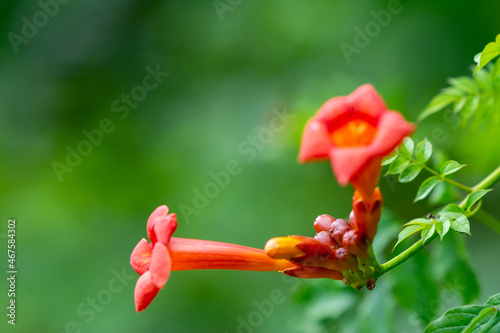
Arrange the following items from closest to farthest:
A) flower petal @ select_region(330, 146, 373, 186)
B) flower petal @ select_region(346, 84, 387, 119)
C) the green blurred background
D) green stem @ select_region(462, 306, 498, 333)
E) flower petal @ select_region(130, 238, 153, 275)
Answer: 1. flower petal @ select_region(330, 146, 373, 186)
2. flower petal @ select_region(346, 84, 387, 119)
3. green stem @ select_region(462, 306, 498, 333)
4. flower petal @ select_region(130, 238, 153, 275)
5. the green blurred background

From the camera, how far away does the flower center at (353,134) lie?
1.82 m

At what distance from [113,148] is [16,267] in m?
1.95

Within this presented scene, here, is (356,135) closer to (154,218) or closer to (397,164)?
(397,164)

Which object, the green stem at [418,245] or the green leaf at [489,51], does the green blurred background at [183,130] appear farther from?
the green leaf at [489,51]

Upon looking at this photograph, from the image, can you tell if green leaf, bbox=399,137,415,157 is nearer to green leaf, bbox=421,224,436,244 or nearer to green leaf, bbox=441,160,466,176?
green leaf, bbox=441,160,466,176

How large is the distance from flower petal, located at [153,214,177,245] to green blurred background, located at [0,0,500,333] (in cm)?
238

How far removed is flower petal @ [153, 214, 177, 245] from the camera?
1.95 m

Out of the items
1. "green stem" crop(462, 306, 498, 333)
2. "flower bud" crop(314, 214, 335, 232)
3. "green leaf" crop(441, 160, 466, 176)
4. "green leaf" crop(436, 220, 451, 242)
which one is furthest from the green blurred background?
"green stem" crop(462, 306, 498, 333)

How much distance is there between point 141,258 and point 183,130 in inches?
193

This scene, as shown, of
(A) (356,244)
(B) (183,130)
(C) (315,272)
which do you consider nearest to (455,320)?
(A) (356,244)

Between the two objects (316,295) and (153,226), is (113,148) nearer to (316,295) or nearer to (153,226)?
(316,295)

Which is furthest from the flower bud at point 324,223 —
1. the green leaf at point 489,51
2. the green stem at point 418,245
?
the green leaf at point 489,51

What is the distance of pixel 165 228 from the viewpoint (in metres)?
1.96

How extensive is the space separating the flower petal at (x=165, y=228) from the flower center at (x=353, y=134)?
66 cm
